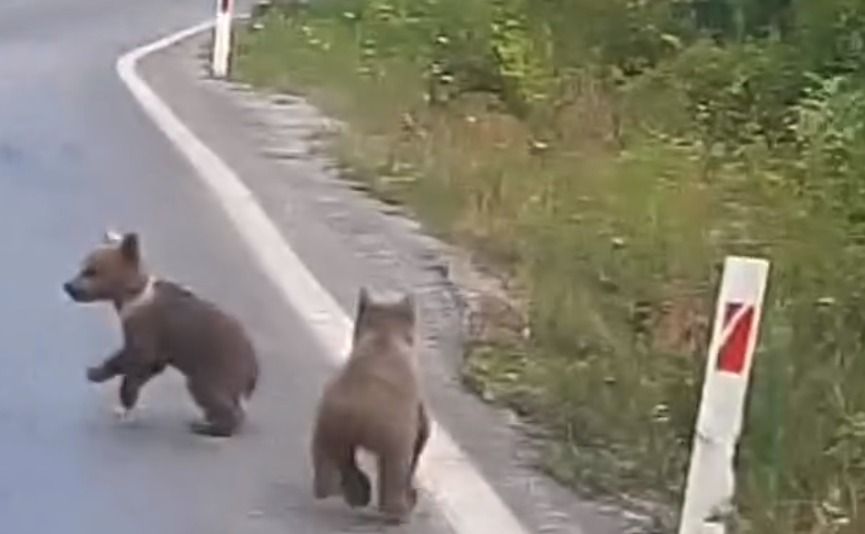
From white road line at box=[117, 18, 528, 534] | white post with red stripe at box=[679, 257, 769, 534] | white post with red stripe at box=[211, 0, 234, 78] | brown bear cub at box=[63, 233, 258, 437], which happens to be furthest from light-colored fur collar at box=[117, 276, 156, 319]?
white post with red stripe at box=[211, 0, 234, 78]

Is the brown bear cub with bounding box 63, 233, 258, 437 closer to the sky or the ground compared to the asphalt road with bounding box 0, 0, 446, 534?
closer to the sky

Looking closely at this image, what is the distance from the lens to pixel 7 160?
55.8ft

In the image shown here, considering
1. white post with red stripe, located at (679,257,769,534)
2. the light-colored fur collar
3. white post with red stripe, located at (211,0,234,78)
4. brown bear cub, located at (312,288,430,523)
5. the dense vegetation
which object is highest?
white post with red stripe, located at (679,257,769,534)

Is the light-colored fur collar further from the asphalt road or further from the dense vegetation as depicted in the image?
the dense vegetation

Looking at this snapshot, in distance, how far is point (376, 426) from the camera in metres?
7.88

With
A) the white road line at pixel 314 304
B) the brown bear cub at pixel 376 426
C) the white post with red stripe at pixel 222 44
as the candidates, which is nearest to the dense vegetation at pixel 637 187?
the white post with red stripe at pixel 222 44

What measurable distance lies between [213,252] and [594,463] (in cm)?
448

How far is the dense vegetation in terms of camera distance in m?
9.19

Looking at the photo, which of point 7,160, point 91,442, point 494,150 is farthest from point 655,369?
point 7,160

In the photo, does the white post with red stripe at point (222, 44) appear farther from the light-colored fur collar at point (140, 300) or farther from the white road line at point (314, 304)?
the light-colored fur collar at point (140, 300)

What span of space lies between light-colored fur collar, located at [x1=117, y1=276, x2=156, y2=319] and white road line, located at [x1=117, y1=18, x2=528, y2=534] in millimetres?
1082

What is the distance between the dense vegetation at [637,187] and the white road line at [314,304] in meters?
0.39

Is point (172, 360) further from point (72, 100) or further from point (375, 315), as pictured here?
point (72, 100)

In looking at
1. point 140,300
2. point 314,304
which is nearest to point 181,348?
point 140,300
